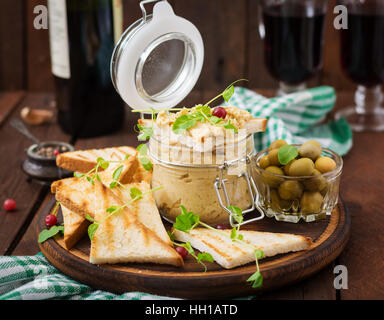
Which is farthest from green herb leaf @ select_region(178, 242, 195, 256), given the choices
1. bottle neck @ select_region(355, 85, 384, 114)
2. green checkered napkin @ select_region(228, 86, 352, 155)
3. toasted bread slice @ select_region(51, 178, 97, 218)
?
bottle neck @ select_region(355, 85, 384, 114)

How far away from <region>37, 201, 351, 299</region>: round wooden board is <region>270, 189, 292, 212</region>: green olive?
0.34 ft

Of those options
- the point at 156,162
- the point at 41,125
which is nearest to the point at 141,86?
the point at 156,162

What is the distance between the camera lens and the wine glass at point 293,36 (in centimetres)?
198

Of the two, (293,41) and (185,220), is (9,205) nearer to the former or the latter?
(185,220)

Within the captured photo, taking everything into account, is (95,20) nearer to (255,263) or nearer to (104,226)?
(104,226)

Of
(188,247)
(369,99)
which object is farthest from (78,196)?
(369,99)

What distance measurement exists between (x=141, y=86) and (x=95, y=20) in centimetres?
56

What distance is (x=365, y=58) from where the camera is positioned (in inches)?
78.7

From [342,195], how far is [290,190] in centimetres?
37

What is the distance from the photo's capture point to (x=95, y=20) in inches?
74.1

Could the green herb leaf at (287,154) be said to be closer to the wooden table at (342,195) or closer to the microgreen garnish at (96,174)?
the wooden table at (342,195)

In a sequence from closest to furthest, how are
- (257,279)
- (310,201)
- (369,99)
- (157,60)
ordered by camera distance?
(257,279)
(310,201)
(157,60)
(369,99)

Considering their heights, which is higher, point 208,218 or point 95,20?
point 95,20

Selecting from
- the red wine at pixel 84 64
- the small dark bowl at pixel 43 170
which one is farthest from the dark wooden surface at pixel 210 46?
the small dark bowl at pixel 43 170
